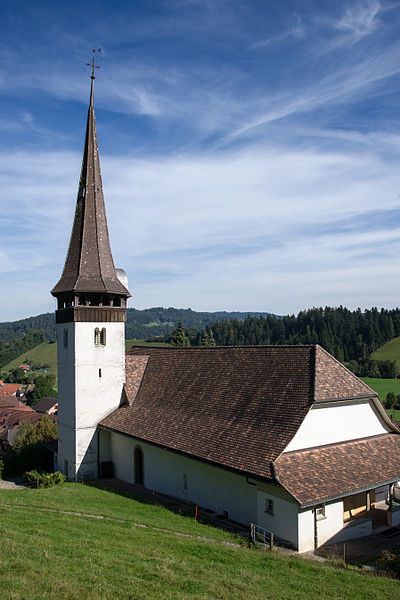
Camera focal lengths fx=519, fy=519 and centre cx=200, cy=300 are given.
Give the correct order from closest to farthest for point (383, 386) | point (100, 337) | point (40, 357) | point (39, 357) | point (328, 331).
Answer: point (100, 337)
point (383, 386)
point (328, 331)
point (40, 357)
point (39, 357)

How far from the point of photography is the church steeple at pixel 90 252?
27578mm

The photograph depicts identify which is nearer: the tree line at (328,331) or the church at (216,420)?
the church at (216,420)

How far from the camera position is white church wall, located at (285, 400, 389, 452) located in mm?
18906

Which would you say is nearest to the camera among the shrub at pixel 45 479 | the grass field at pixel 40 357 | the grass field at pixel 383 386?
the shrub at pixel 45 479

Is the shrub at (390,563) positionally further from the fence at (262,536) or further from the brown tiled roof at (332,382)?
the brown tiled roof at (332,382)

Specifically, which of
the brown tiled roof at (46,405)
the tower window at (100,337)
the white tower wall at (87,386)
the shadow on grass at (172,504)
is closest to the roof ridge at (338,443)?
the shadow on grass at (172,504)

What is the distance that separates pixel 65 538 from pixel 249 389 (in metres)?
10.5

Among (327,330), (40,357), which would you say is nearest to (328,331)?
(327,330)

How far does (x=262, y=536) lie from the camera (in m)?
16.5

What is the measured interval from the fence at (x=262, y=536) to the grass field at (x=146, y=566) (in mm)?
668

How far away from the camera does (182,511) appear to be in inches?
801

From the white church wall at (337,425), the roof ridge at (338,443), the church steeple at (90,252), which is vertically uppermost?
the church steeple at (90,252)

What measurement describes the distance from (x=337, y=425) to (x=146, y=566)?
10.6 metres

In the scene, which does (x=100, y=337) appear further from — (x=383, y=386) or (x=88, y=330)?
(x=383, y=386)
